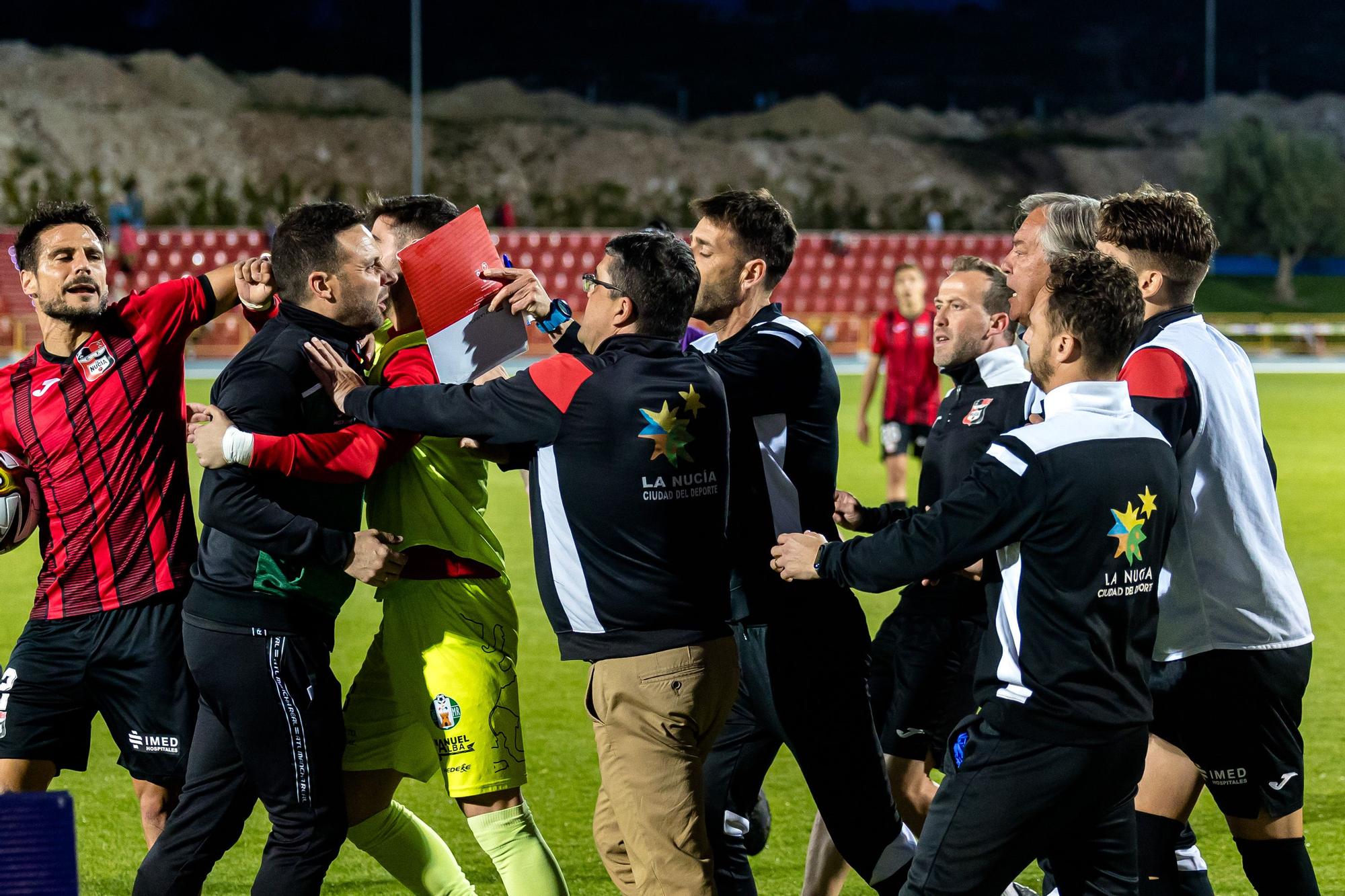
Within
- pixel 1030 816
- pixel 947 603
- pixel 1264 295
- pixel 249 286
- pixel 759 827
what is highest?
pixel 1264 295

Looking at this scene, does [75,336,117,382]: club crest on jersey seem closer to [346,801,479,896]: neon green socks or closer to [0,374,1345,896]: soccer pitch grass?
[346,801,479,896]: neon green socks

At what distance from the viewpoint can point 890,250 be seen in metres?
40.2

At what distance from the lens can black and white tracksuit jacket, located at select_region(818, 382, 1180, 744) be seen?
2.87 m

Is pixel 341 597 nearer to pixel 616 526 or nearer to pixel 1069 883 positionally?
pixel 616 526

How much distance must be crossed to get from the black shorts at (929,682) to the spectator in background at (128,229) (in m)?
28.1

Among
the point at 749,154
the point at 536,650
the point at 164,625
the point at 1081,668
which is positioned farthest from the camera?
the point at 749,154

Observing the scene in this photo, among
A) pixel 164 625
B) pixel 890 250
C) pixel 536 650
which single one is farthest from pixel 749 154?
pixel 164 625

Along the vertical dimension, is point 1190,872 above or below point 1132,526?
below

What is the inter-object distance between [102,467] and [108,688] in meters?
0.61

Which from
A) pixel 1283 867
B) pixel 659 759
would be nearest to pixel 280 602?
pixel 659 759

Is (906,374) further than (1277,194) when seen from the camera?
No

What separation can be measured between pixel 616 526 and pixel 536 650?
458 centimetres

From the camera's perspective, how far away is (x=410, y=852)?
383cm

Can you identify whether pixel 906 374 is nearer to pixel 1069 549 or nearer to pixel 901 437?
pixel 901 437
